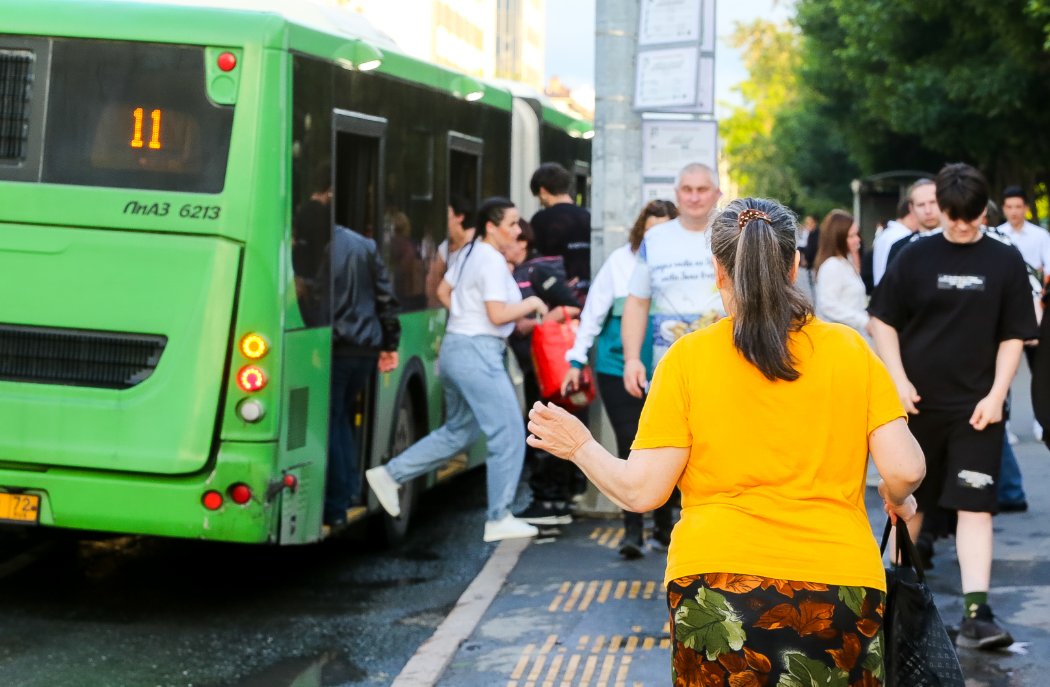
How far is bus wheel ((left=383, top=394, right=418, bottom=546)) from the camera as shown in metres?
8.27

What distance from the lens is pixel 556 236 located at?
9.91 meters

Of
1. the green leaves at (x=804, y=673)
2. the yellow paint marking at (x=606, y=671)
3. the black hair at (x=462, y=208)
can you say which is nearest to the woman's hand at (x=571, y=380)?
the black hair at (x=462, y=208)

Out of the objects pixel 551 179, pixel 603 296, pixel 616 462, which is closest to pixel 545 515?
pixel 603 296

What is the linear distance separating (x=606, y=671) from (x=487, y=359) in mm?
2883

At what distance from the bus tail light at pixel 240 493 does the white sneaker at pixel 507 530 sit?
2.13 m

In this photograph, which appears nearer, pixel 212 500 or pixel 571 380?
pixel 212 500

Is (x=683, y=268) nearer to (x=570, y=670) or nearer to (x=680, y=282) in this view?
(x=680, y=282)

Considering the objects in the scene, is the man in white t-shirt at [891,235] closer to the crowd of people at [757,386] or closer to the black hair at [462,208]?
the crowd of people at [757,386]

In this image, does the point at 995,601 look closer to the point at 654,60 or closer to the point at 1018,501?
the point at 1018,501

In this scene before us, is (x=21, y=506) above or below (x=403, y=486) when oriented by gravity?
above

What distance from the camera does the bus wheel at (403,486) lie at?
325 inches

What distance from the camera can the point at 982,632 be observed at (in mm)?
5676

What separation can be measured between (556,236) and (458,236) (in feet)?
3.51

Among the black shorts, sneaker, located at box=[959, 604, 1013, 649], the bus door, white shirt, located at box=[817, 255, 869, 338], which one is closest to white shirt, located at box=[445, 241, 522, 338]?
the bus door
